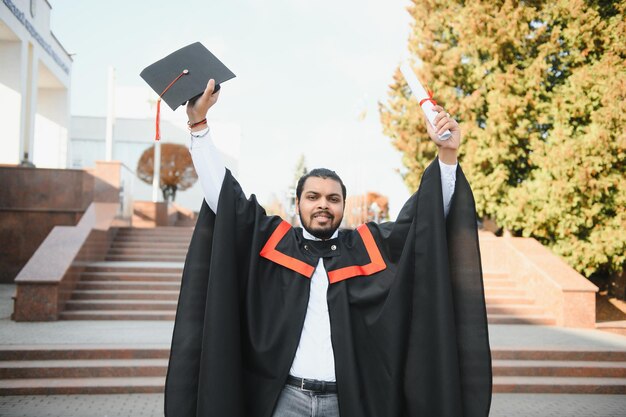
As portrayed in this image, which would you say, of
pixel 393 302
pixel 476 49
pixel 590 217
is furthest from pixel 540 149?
pixel 393 302

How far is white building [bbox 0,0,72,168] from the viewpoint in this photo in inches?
746

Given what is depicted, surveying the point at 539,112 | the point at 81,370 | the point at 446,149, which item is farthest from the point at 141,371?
the point at 539,112

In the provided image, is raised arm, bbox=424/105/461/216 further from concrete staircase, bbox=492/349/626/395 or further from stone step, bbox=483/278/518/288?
stone step, bbox=483/278/518/288

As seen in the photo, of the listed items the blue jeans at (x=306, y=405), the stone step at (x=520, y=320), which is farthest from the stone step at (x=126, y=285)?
the blue jeans at (x=306, y=405)

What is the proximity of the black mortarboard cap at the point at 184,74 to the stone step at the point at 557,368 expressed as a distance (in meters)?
6.03

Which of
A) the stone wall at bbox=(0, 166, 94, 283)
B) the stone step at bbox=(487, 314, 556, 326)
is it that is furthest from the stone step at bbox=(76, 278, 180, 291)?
the stone step at bbox=(487, 314, 556, 326)

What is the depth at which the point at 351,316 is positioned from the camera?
2.77 m

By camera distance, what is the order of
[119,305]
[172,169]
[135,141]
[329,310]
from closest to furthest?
[329,310] → [119,305] → [172,169] → [135,141]

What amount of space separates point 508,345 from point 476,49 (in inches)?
331

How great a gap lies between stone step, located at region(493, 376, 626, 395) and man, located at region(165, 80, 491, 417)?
196 inches

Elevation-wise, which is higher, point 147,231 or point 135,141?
point 135,141

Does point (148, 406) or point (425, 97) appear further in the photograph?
point (148, 406)

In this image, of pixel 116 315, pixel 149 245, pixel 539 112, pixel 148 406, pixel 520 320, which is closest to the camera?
pixel 148 406

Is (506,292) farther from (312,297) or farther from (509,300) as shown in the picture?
(312,297)
